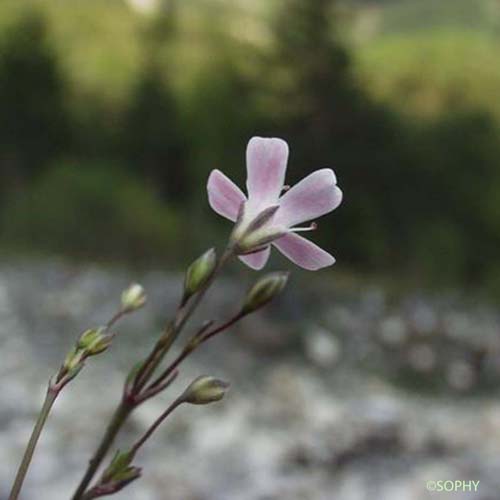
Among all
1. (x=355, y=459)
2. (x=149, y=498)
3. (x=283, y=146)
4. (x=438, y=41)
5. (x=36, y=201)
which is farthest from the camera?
(x=438, y=41)

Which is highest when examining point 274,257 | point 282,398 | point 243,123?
point 243,123

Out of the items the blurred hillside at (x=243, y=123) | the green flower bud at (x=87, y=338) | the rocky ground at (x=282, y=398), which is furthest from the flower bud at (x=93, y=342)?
the blurred hillside at (x=243, y=123)

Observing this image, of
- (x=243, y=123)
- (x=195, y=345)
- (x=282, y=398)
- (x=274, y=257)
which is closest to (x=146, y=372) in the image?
(x=195, y=345)

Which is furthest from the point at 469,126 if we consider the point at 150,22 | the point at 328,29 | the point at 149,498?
the point at 149,498

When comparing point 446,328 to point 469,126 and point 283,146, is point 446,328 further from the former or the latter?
point 283,146

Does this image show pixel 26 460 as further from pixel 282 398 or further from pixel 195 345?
pixel 282 398

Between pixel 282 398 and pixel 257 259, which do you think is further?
pixel 282 398
